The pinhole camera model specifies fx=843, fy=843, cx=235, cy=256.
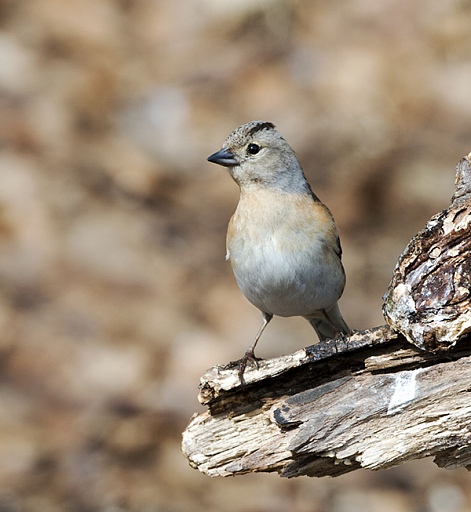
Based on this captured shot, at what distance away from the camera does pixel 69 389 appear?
807 centimetres

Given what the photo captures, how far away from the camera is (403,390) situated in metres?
4.16

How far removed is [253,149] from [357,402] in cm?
202

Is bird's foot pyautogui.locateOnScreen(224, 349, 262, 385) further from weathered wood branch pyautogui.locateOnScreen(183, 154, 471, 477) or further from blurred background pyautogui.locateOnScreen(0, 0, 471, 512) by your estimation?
blurred background pyautogui.locateOnScreen(0, 0, 471, 512)

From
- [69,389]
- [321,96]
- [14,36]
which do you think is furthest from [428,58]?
[69,389]

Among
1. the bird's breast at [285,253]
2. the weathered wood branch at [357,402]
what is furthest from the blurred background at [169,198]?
the weathered wood branch at [357,402]

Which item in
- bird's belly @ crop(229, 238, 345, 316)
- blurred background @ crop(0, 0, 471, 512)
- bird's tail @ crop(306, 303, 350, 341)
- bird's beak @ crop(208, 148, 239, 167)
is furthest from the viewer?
blurred background @ crop(0, 0, 471, 512)

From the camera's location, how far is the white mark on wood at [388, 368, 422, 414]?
13.6 ft

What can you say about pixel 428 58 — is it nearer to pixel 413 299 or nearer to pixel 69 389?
pixel 69 389

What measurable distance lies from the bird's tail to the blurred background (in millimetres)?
2269

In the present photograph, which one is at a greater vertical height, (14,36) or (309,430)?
(14,36)

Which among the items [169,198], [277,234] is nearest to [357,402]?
[277,234]

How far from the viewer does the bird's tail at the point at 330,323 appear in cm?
581

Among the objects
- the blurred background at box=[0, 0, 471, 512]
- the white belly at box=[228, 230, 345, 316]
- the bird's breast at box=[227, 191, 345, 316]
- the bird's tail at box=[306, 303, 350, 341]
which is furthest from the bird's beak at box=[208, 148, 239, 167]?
the blurred background at box=[0, 0, 471, 512]

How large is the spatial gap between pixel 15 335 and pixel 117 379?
114 cm
